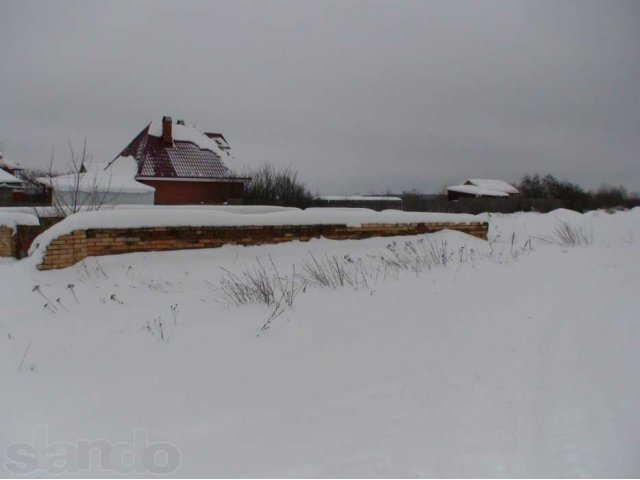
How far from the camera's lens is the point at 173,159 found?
62.2 ft

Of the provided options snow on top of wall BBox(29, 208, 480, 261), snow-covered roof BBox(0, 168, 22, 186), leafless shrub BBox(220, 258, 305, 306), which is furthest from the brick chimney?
leafless shrub BBox(220, 258, 305, 306)

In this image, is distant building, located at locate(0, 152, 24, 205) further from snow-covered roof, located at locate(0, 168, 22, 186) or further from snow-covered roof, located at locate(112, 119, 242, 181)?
snow-covered roof, located at locate(112, 119, 242, 181)

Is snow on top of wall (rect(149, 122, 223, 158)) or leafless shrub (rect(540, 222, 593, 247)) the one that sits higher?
snow on top of wall (rect(149, 122, 223, 158))

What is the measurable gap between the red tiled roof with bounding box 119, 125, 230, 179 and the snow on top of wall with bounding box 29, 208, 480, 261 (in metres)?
12.4

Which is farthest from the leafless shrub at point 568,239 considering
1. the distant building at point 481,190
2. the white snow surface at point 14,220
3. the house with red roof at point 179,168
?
the distant building at point 481,190

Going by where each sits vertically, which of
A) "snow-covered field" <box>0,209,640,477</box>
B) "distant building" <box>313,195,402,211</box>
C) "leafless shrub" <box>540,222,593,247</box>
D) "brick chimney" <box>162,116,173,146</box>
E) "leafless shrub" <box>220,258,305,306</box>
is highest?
"brick chimney" <box>162,116,173,146</box>

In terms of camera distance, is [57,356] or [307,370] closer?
[307,370]

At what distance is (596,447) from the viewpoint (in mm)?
1988

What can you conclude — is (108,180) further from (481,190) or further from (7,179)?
(481,190)

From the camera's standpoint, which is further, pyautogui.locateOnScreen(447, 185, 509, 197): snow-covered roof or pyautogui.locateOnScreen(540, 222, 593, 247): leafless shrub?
pyautogui.locateOnScreen(447, 185, 509, 197): snow-covered roof

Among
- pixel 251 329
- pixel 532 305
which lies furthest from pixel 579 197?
pixel 251 329

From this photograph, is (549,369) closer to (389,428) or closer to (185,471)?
(389,428)

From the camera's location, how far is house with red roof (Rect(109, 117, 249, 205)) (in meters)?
18.3

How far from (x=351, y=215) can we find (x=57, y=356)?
5765 mm
